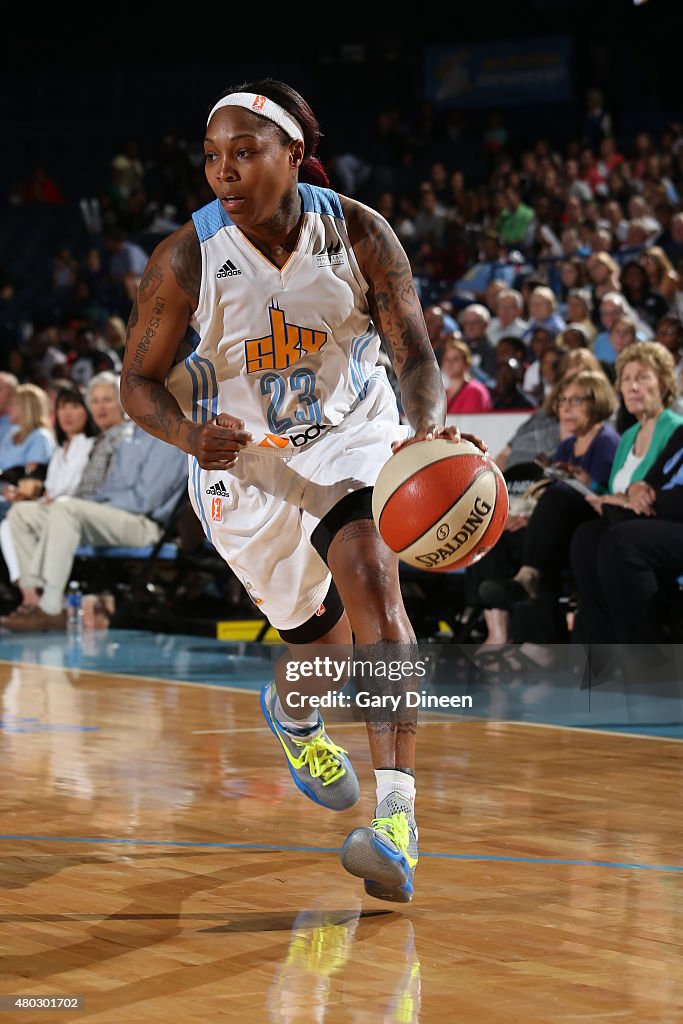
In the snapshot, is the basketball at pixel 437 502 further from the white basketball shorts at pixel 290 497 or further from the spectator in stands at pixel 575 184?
the spectator in stands at pixel 575 184

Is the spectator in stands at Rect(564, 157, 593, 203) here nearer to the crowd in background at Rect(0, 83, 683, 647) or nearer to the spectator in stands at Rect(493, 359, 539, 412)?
the crowd in background at Rect(0, 83, 683, 647)

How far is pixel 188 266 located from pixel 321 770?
1.45m

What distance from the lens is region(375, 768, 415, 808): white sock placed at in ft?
11.4

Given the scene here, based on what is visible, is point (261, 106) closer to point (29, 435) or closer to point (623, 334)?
point (623, 334)

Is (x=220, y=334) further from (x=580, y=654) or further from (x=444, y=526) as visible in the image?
(x=580, y=654)

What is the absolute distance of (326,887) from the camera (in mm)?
3557

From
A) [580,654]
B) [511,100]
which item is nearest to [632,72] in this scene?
[511,100]

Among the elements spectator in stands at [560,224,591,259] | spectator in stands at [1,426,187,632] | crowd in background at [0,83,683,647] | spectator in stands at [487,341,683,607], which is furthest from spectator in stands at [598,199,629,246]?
spectator in stands at [487,341,683,607]

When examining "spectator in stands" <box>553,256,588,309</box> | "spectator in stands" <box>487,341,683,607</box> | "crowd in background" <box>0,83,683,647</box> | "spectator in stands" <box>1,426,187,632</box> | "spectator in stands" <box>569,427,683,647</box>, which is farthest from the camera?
"spectator in stands" <box>553,256,588,309</box>

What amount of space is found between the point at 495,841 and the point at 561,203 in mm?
12863

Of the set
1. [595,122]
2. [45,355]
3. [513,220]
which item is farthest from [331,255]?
[595,122]

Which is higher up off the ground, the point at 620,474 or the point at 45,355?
the point at 45,355

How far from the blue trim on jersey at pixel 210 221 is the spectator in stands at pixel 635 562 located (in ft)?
10.7

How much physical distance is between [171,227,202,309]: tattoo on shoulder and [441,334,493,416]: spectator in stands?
5.00 metres
